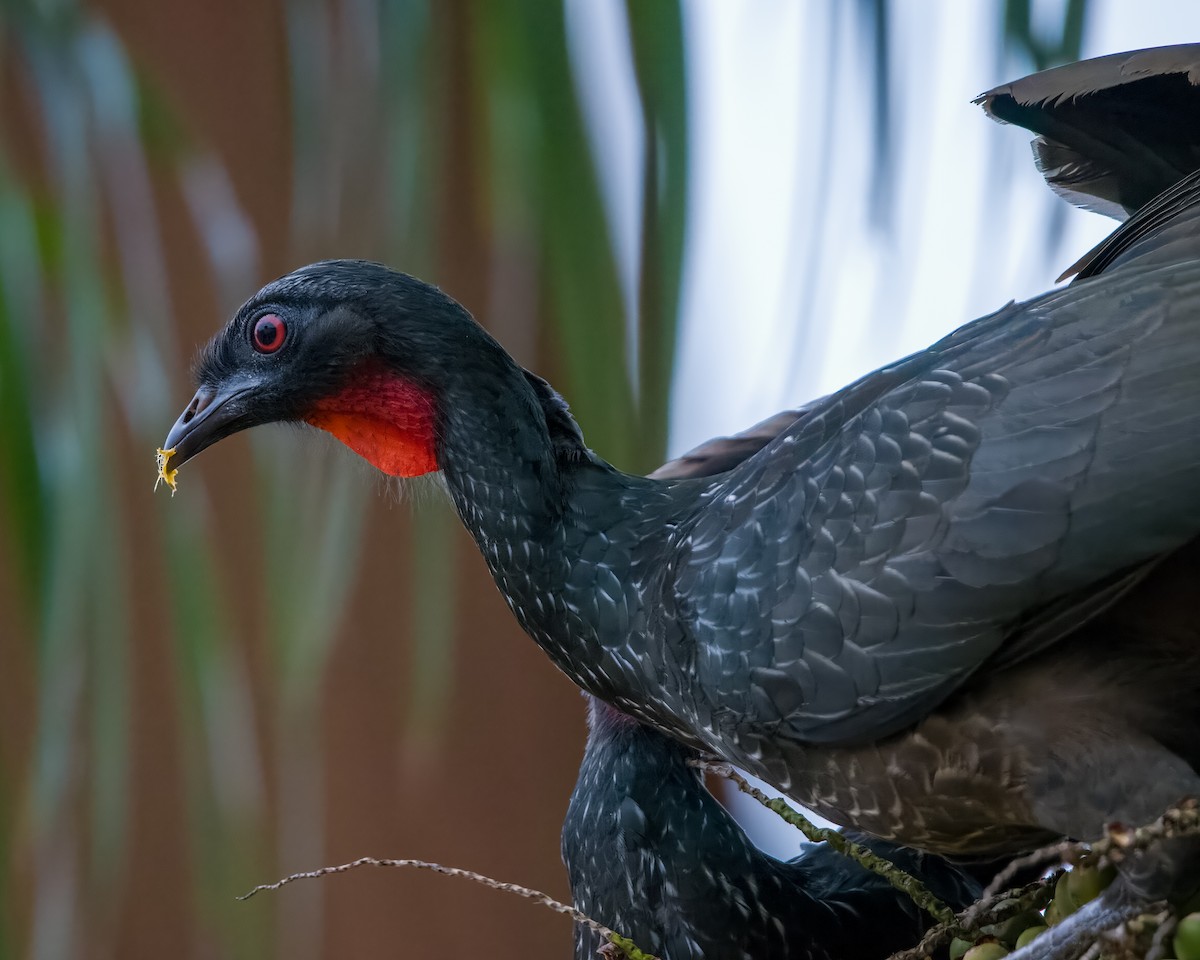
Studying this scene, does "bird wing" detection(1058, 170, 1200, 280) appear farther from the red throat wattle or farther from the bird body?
the red throat wattle

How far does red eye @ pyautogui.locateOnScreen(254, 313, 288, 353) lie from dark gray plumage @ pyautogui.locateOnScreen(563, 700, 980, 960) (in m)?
0.34

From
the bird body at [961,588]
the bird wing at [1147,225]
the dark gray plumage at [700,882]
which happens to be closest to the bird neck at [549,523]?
the bird body at [961,588]

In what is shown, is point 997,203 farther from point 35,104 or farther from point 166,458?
point 35,104

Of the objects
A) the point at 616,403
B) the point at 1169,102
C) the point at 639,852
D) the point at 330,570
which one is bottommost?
the point at 639,852

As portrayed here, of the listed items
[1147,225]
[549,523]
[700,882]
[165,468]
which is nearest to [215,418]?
[165,468]

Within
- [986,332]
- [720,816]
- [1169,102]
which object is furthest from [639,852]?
[1169,102]

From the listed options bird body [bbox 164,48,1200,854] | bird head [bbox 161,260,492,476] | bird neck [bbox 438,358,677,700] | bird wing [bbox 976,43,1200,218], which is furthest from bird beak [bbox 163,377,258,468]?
bird wing [bbox 976,43,1200,218]

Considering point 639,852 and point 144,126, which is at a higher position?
point 144,126

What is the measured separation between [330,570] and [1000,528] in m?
0.44

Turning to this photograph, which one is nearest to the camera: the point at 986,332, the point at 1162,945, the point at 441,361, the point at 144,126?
the point at 1162,945

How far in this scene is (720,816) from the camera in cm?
79

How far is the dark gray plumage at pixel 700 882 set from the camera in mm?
746

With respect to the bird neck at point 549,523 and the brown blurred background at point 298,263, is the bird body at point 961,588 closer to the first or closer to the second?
the bird neck at point 549,523

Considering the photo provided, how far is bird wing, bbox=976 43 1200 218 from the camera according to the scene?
642mm
